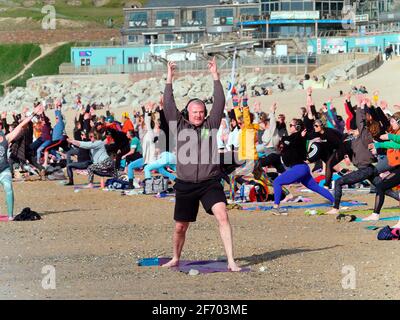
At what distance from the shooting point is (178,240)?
12578mm

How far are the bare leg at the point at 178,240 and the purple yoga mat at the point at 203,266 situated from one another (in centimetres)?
9

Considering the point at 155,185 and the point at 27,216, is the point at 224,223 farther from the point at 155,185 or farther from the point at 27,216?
the point at 155,185

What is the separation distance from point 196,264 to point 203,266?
195 millimetres

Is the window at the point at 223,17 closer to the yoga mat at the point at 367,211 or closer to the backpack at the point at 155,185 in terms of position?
the backpack at the point at 155,185

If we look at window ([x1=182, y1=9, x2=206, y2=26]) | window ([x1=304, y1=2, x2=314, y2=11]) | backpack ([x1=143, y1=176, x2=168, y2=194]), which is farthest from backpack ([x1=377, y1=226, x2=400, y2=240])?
window ([x1=182, y1=9, x2=206, y2=26])

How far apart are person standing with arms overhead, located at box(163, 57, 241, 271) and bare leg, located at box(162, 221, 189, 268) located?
115mm

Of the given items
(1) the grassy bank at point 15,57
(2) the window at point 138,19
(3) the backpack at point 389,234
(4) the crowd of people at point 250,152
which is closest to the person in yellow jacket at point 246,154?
(4) the crowd of people at point 250,152

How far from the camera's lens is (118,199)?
21.5 m

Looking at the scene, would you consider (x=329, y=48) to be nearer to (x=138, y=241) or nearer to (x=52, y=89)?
(x=52, y=89)

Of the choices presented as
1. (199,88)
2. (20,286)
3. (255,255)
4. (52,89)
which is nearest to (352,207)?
(255,255)

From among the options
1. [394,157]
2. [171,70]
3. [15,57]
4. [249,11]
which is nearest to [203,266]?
[171,70]

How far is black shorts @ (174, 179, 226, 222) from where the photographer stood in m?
12.2

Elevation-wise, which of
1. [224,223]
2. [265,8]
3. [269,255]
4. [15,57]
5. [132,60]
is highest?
[265,8]
